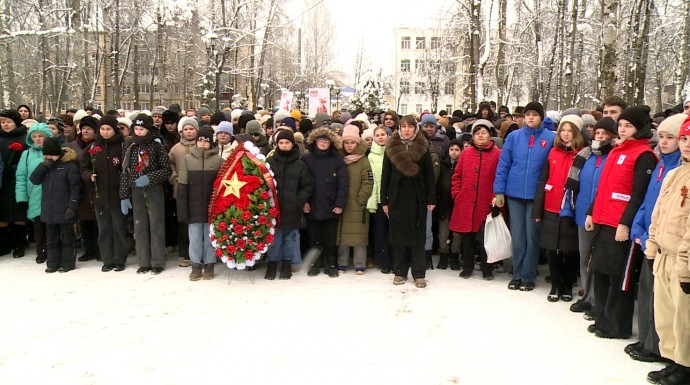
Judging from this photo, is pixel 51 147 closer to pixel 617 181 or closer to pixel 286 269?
pixel 286 269

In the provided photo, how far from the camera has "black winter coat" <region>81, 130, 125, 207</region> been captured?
6.86m

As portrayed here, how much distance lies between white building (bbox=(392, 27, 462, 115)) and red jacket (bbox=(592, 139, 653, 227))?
24.7 meters

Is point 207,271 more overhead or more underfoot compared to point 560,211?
more underfoot

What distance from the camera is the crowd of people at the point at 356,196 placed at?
18.5 feet

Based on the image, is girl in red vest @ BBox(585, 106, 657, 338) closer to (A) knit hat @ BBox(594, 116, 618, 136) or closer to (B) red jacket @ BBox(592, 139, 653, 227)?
(B) red jacket @ BBox(592, 139, 653, 227)

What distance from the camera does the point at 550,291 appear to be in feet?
20.0

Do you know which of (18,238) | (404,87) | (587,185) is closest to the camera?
(587,185)

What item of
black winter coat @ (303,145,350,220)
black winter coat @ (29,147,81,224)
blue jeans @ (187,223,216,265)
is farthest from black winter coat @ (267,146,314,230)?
black winter coat @ (29,147,81,224)

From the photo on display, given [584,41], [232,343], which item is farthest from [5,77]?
[584,41]

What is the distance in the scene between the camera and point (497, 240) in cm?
636

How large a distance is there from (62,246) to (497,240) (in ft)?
18.7

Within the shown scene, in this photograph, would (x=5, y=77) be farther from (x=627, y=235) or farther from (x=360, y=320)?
(x=627, y=235)

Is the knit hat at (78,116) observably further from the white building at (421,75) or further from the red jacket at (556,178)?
the white building at (421,75)

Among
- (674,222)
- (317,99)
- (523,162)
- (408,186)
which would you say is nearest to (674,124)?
(674,222)
